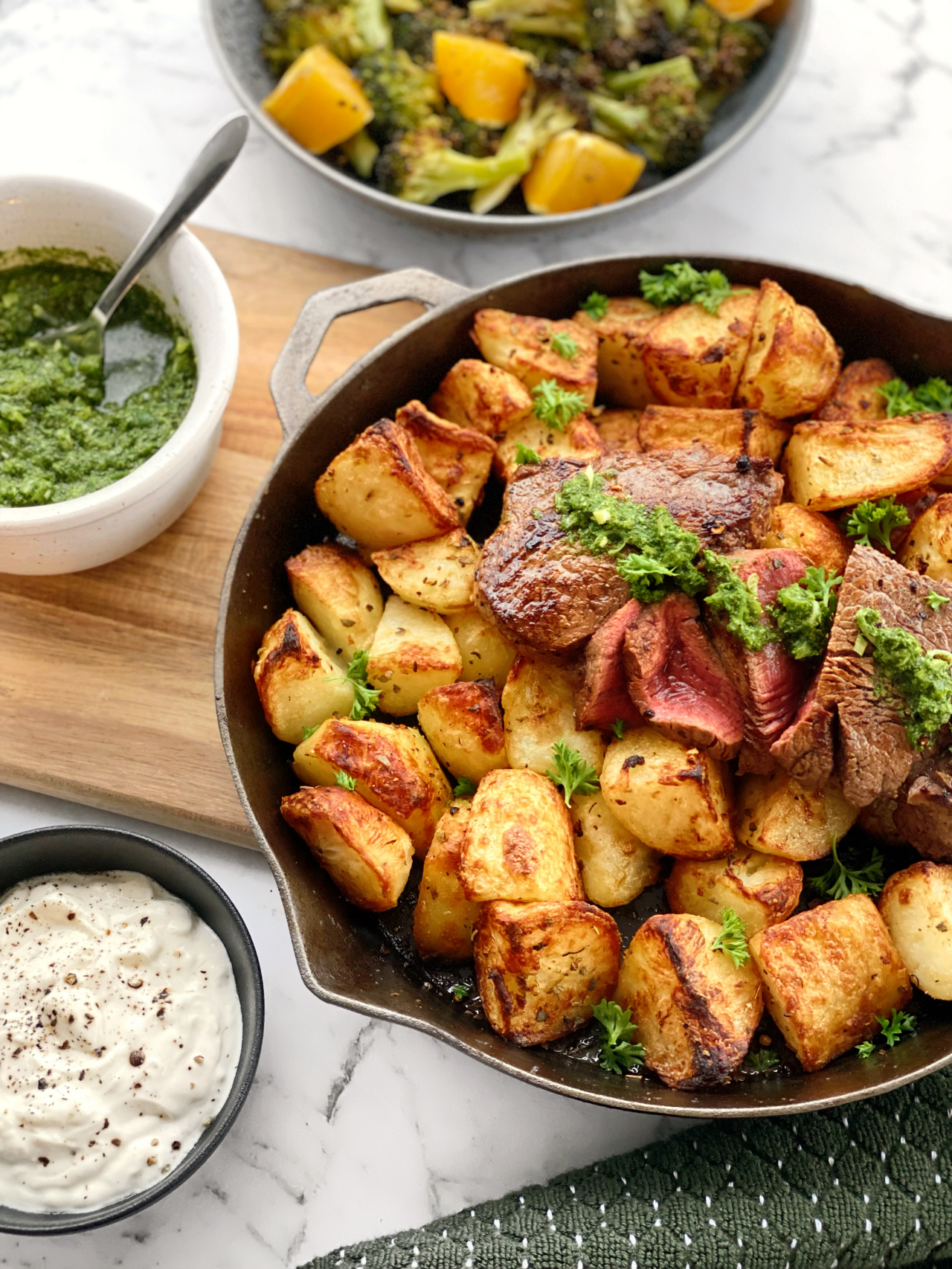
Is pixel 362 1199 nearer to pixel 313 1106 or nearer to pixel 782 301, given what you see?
pixel 313 1106

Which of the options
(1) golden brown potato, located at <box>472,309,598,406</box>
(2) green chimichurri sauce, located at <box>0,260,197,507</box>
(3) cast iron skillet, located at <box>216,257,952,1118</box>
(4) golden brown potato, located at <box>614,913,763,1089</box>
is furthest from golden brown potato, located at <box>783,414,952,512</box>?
(2) green chimichurri sauce, located at <box>0,260,197,507</box>

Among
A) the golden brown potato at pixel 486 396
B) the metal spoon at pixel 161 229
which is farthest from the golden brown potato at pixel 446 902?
the metal spoon at pixel 161 229

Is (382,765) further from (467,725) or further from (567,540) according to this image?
(567,540)

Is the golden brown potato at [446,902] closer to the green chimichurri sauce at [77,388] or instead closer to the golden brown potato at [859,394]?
the green chimichurri sauce at [77,388]

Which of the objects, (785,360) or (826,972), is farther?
(785,360)

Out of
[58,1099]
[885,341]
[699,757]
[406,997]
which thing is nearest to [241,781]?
[406,997]

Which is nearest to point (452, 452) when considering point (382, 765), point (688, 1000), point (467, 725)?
point (467, 725)
